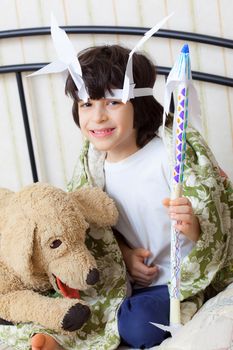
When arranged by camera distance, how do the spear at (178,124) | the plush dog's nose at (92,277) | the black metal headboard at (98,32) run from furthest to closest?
the black metal headboard at (98,32), the plush dog's nose at (92,277), the spear at (178,124)

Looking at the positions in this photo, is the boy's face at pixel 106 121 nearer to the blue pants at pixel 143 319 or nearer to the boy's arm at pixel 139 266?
the boy's arm at pixel 139 266

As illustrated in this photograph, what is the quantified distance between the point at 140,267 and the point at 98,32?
69 cm

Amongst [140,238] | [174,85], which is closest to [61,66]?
[174,85]

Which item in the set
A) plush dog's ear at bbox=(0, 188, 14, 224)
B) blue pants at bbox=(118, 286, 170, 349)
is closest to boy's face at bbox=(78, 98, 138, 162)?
plush dog's ear at bbox=(0, 188, 14, 224)

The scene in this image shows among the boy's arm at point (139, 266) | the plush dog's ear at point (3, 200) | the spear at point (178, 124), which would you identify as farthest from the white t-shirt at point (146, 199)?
the plush dog's ear at point (3, 200)

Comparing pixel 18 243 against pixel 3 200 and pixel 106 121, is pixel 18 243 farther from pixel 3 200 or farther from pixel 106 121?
pixel 106 121

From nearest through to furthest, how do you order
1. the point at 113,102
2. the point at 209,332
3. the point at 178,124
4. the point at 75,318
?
the point at 209,332 < the point at 178,124 < the point at 75,318 < the point at 113,102

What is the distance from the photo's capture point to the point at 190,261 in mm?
1422

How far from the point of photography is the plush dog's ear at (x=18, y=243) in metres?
1.39

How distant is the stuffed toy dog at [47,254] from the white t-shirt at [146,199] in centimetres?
6

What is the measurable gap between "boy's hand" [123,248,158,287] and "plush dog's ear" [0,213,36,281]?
246 mm

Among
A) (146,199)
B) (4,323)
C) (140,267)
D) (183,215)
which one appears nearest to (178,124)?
(183,215)

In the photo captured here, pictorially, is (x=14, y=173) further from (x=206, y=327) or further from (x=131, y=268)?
(x=206, y=327)

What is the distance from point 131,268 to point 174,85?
48cm
